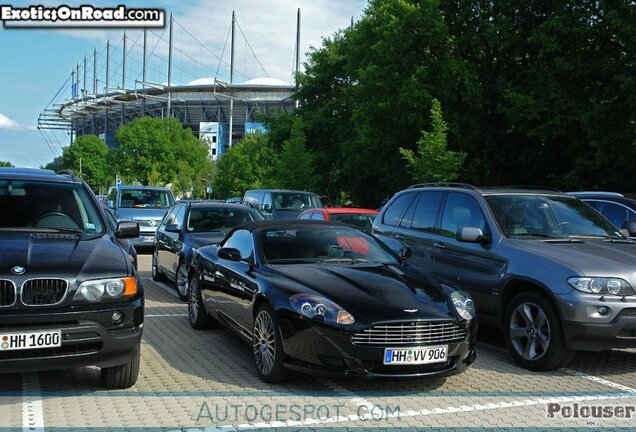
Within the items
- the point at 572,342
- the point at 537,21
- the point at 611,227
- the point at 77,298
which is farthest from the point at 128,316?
the point at 537,21

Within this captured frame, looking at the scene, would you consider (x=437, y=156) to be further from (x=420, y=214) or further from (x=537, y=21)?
(x=420, y=214)

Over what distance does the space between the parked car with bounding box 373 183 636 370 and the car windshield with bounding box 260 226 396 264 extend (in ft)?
3.29

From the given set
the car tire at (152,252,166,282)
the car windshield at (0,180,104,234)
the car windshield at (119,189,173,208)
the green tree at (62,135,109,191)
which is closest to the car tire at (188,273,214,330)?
the car windshield at (0,180,104,234)

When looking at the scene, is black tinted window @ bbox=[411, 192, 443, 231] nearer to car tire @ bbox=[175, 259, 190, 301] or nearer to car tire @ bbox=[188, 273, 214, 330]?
car tire @ bbox=[188, 273, 214, 330]

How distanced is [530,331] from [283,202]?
46.0 feet

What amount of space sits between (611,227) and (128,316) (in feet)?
17.7

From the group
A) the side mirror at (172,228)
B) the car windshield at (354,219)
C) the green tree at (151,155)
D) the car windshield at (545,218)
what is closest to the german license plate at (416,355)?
the car windshield at (545,218)

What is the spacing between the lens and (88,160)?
102312mm

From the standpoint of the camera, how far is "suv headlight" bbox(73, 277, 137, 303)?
4.86 metres

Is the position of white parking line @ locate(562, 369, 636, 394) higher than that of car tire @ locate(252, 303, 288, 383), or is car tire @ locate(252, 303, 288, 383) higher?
car tire @ locate(252, 303, 288, 383)

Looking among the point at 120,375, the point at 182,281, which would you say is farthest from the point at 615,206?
the point at 120,375

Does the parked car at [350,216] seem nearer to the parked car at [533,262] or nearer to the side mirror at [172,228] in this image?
the side mirror at [172,228]

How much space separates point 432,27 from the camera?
30.2 m

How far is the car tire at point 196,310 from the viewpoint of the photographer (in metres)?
7.93
